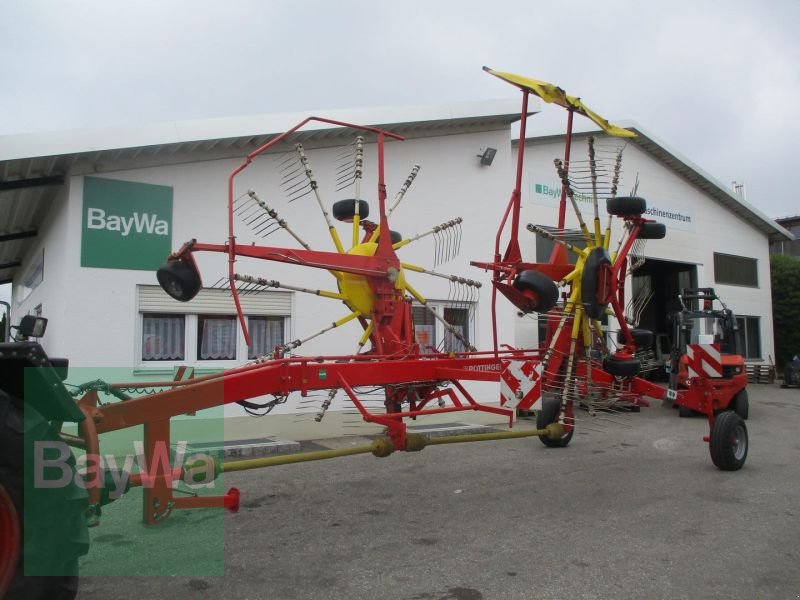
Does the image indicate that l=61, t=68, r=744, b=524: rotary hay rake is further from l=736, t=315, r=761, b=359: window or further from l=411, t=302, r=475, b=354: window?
l=736, t=315, r=761, b=359: window

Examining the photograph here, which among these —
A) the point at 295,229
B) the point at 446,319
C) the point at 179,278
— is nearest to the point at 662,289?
the point at 446,319

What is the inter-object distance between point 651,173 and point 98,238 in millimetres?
14078

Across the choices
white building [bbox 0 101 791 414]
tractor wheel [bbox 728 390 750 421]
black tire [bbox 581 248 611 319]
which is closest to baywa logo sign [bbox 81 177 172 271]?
white building [bbox 0 101 791 414]

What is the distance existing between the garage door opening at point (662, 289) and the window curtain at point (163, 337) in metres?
12.9

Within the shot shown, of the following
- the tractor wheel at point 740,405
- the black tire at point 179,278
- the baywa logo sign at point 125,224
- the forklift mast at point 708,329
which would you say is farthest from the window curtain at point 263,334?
the tractor wheel at point 740,405

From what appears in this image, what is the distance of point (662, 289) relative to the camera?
20484 millimetres

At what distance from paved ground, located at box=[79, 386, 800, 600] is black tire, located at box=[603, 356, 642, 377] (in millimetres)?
1020

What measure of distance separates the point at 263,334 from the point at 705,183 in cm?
1428

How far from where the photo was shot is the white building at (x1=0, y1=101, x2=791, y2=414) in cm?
783

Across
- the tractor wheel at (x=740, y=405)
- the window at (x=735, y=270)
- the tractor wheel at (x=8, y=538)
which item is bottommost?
the tractor wheel at (x=740, y=405)

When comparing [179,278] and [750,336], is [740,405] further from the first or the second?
[750,336]

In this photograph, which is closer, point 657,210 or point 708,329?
point 708,329

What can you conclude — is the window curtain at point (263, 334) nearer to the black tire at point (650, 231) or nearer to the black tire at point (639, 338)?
the black tire at point (639, 338)

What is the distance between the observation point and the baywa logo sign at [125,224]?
7887 millimetres
